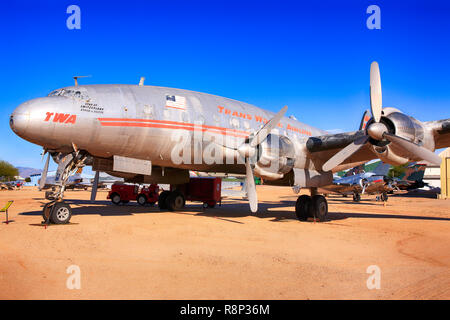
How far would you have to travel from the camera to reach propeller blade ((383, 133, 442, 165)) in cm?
1113

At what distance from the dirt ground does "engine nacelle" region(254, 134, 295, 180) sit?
2.41 meters

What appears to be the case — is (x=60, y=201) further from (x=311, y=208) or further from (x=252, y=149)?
(x=311, y=208)

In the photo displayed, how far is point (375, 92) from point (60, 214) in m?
11.8

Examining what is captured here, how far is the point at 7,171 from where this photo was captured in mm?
89125

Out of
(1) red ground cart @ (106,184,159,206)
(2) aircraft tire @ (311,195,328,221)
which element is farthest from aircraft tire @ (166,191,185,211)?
(2) aircraft tire @ (311,195,328,221)

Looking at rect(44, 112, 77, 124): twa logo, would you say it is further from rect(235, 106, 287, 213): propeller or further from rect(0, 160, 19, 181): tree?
rect(0, 160, 19, 181): tree

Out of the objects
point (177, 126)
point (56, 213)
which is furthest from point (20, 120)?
point (177, 126)

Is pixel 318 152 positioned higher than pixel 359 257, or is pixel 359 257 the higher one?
pixel 318 152

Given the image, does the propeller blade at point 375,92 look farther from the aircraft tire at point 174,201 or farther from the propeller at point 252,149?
the aircraft tire at point 174,201

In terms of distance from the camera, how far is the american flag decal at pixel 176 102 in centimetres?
1249
